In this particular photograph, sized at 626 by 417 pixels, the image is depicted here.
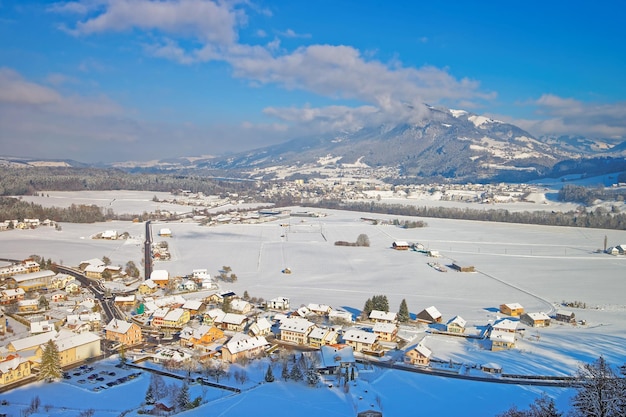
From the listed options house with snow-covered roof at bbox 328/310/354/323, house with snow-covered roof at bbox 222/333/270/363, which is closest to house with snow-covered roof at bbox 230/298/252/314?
house with snow-covered roof at bbox 328/310/354/323

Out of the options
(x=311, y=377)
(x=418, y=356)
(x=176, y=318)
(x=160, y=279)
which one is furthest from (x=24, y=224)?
(x=418, y=356)

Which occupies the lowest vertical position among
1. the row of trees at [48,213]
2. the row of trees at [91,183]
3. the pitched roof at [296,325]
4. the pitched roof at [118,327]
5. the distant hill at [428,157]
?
the pitched roof at [118,327]

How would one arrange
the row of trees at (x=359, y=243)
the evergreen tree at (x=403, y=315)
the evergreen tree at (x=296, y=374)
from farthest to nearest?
the row of trees at (x=359, y=243) → the evergreen tree at (x=403, y=315) → the evergreen tree at (x=296, y=374)

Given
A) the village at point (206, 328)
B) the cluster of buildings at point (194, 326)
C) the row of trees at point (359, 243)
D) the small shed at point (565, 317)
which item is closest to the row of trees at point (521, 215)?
the row of trees at point (359, 243)

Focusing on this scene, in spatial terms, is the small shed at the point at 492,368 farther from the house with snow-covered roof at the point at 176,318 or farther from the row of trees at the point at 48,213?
the row of trees at the point at 48,213

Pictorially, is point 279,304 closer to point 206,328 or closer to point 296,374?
point 206,328

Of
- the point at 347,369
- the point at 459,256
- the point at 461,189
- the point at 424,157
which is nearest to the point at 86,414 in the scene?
the point at 347,369

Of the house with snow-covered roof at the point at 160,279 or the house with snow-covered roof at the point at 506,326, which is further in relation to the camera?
the house with snow-covered roof at the point at 160,279

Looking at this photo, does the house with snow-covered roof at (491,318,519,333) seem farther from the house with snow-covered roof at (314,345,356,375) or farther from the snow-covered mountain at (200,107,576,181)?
the snow-covered mountain at (200,107,576,181)

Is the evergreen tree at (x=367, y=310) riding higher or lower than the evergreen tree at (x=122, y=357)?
higher
